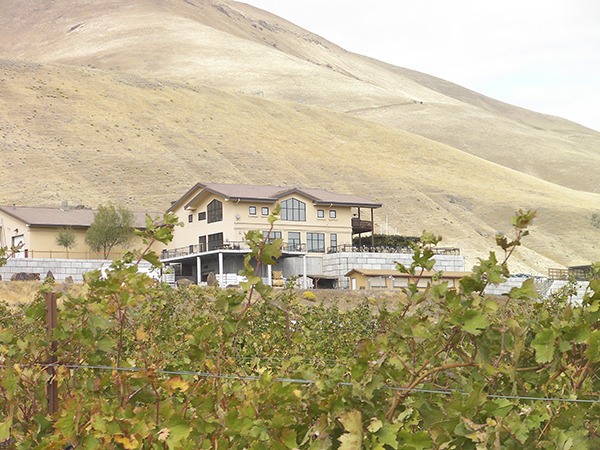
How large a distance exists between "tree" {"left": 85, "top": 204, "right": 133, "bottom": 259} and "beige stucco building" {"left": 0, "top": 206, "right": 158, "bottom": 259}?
1095 mm

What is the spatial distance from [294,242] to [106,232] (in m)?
16.4

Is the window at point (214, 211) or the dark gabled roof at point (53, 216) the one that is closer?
the window at point (214, 211)

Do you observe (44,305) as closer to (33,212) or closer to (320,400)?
(320,400)

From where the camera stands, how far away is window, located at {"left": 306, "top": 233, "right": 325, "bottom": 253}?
276ft

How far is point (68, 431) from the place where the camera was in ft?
24.5

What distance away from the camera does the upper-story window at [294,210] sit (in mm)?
84062

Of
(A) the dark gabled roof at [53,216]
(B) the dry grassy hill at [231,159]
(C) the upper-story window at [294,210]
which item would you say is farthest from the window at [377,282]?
(B) the dry grassy hill at [231,159]

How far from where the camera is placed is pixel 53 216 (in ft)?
295

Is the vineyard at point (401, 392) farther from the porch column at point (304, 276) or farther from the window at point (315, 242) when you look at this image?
the window at point (315, 242)

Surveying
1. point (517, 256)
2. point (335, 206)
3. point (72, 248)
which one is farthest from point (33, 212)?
point (517, 256)

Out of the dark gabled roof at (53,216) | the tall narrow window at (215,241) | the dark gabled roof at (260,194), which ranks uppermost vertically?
the dark gabled roof at (260,194)

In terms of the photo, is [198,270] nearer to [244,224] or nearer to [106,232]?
[244,224]

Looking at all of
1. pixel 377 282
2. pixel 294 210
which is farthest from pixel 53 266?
pixel 377 282

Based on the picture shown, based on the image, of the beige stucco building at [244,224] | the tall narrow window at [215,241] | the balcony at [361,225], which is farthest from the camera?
the balcony at [361,225]
